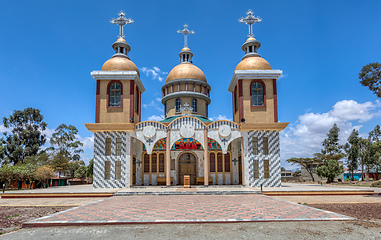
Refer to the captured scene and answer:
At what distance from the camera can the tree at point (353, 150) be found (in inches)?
2019

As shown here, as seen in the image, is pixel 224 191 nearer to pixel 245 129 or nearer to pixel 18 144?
pixel 245 129

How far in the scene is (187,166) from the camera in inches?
987

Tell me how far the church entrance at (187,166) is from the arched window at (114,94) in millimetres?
7084

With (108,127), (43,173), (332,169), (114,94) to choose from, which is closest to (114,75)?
(114,94)

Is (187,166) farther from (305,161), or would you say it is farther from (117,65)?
(305,161)

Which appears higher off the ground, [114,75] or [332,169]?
[114,75]

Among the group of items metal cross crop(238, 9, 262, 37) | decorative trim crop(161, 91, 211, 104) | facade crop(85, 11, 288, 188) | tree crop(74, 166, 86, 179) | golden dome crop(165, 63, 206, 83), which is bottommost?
tree crop(74, 166, 86, 179)

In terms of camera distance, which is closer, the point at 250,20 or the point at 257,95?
the point at 257,95

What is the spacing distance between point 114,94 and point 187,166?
8.59 meters

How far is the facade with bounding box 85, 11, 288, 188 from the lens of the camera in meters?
22.1

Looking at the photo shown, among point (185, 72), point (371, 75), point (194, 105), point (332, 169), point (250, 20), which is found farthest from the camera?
point (332, 169)

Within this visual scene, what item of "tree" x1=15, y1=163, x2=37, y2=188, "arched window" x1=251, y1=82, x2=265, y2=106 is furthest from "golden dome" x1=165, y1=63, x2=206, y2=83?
"tree" x1=15, y1=163, x2=37, y2=188

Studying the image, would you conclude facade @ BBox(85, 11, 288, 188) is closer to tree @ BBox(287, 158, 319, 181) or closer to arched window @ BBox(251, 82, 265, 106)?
arched window @ BBox(251, 82, 265, 106)

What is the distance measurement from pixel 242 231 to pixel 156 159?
18315 millimetres
